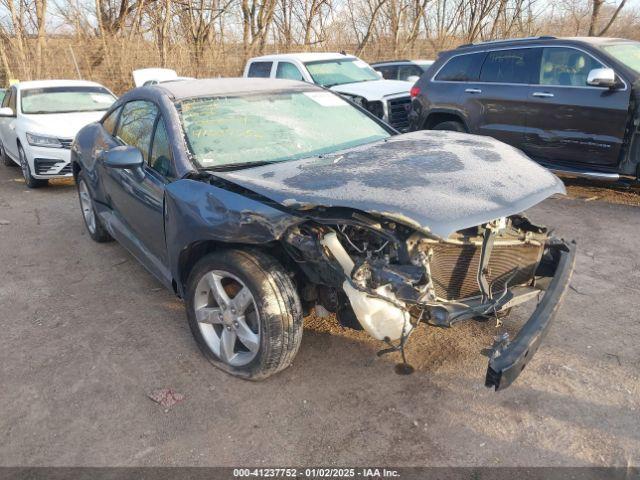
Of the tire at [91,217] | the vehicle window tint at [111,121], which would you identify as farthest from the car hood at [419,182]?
the tire at [91,217]

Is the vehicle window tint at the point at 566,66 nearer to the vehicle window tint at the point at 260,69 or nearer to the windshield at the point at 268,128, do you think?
the windshield at the point at 268,128

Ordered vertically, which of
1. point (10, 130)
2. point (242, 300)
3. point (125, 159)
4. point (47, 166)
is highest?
point (125, 159)

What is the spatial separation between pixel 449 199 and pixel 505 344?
701 millimetres

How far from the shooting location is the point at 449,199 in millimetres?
2375

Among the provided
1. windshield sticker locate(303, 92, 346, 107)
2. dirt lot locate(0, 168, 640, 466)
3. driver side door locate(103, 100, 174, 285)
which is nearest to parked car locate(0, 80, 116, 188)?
driver side door locate(103, 100, 174, 285)

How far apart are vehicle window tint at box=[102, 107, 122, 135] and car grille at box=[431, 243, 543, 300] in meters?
3.32

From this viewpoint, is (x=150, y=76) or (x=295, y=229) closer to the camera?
(x=295, y=229)

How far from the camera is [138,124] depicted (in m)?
4.04

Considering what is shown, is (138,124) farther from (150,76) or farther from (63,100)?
(150,76)

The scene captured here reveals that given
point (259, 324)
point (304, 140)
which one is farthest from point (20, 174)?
point (259, 324)

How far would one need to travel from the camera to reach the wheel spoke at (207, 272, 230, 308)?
2.96m

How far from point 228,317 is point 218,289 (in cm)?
17

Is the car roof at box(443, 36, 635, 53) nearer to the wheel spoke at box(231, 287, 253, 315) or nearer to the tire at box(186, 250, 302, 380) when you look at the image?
the tire at box(186, 250, 302, 380)

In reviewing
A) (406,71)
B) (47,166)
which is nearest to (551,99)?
(47,166)
